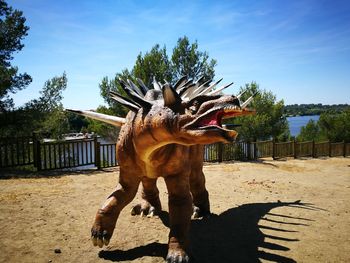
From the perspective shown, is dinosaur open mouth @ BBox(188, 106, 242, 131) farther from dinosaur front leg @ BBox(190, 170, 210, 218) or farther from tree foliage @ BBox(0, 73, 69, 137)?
tree foliage @ BBox(0, 73, 69, 137)

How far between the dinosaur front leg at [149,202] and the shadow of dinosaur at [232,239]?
21 cm

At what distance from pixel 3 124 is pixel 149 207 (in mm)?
9457

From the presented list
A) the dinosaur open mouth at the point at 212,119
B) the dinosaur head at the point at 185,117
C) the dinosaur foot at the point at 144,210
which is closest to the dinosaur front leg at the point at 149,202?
the dinosaur foot at the point at 144,210

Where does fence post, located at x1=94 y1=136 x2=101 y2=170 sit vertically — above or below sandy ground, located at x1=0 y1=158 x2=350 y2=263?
above

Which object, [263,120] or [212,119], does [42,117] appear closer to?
[212,119]

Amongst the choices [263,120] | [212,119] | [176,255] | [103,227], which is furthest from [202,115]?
[263,120]

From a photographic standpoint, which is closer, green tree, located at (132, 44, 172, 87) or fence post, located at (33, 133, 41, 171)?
fence post, located at (33, 133, 41, 171)

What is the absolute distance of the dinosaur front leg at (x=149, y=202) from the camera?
16.4 ft

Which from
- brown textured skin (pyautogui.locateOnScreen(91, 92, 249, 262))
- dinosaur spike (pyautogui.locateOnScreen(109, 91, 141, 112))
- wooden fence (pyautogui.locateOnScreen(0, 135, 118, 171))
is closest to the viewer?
brown textured skin (pyautogui.locateOnScreen(91, 92, 249, 262))

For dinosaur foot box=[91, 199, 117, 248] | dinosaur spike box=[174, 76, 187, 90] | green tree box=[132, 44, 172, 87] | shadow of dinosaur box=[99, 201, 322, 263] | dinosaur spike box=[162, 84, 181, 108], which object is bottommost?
shadow of dinosaur box=[99, 201, 322, 263]

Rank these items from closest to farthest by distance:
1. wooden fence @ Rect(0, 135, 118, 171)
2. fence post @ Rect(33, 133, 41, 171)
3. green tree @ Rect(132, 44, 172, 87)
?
1. wooden fence @ Rect(0, 135, 118, 171)
2. fence post @ Rect(33, 133, 41, 171)
3. green tree @ Rect(132, 44, 172, 87)

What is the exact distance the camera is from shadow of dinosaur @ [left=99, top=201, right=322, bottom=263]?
354cm

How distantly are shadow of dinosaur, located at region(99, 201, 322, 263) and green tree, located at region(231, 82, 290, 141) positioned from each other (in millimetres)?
14983

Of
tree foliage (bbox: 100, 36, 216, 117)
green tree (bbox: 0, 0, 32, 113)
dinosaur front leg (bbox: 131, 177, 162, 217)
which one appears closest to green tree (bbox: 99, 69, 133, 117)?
tree foliage (bbox: 100, 36, 216, 117)
